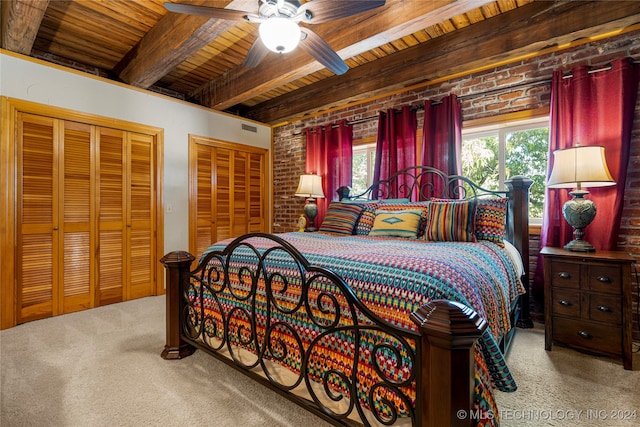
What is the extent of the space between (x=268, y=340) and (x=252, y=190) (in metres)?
3.32

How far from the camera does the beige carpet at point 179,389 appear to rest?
1387 mm

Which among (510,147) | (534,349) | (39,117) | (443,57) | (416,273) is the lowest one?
(534,349)

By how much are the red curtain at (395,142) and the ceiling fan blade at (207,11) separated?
1982 mm

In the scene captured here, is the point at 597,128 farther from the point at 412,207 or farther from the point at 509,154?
the point at 412,207

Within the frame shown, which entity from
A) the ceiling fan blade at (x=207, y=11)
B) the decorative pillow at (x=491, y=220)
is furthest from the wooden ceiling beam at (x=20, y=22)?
the decorative pillow at (x=491, y=220)

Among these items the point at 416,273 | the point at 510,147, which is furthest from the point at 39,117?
the point at 510,147

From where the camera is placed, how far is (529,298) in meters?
2.63

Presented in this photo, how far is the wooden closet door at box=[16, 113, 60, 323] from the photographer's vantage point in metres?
2.63

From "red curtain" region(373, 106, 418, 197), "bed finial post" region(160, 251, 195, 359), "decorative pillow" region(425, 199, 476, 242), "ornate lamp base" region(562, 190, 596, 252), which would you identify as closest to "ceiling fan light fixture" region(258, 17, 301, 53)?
"bed finial post" region(160, 251, 195, 359)

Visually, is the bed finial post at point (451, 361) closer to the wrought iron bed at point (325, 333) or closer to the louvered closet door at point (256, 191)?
the wrought iron bed at point (325, 333)

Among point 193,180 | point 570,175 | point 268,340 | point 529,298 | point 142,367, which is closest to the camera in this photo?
point 268,340

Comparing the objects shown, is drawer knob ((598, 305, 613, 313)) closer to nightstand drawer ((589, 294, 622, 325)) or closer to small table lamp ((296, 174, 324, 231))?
nightstand drawer ((589, 294, 622, 325))

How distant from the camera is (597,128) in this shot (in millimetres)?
2293

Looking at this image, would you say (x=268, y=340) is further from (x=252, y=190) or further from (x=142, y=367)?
(x=252, y=190)
